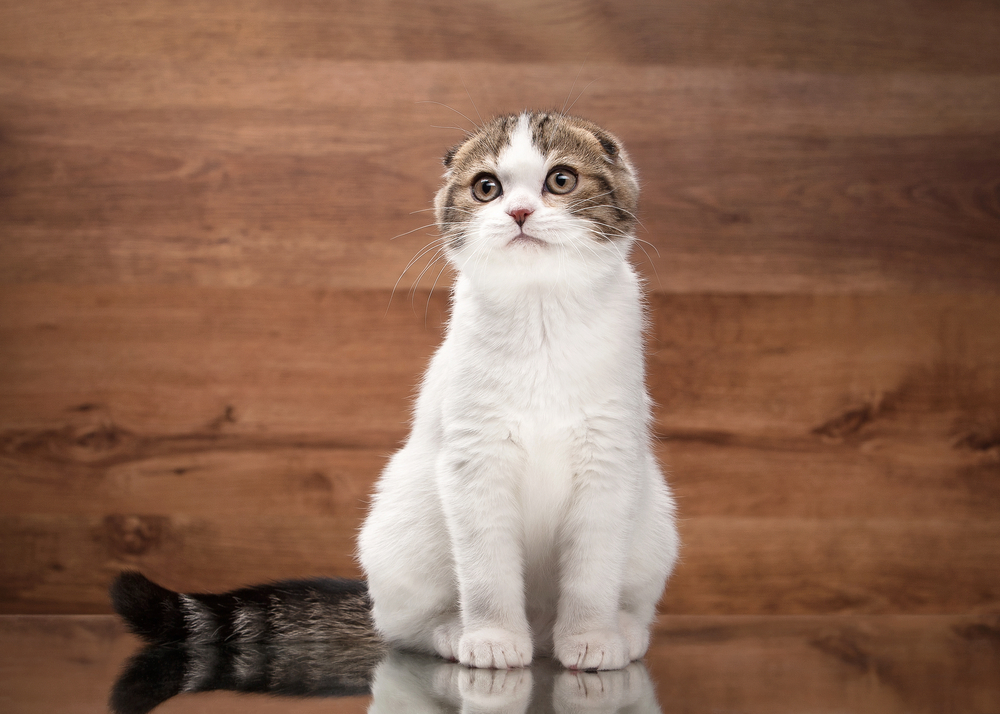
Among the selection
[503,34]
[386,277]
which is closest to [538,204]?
[386,277]

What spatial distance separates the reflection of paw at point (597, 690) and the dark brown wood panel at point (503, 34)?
1.31 metres

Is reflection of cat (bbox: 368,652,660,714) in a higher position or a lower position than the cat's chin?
lower

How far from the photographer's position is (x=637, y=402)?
0.99 meters

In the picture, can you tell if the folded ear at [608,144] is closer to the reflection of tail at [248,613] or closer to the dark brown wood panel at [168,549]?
the reflection of tail at [248,613]

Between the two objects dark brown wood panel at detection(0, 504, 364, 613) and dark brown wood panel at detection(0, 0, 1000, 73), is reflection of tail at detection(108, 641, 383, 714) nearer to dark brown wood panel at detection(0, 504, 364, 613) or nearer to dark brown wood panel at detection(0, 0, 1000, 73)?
dark brown wood panel at detection(0, 504, 364, 613)

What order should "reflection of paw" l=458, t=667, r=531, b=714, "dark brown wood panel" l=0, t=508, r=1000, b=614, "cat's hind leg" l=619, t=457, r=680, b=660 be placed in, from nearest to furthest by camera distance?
"reflection of paw" l=458, t=667, r=531, b=714
"cat's hind leg" l=619, t=457, r=680, b=660
"dark brown wood panel" l=0, t=508, r=1000, b=614

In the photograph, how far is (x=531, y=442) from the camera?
0.94 metres

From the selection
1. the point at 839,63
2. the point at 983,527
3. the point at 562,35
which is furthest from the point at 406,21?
the point at 983,527

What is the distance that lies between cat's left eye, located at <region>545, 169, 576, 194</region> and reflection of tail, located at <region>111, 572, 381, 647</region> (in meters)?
0.67

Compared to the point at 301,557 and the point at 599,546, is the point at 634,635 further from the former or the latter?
the point at 301,557

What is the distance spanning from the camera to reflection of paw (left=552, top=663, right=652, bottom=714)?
81 cm

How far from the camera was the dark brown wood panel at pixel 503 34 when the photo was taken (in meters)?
1.71

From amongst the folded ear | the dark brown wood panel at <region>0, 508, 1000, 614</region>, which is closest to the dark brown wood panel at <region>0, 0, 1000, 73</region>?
the folded ear

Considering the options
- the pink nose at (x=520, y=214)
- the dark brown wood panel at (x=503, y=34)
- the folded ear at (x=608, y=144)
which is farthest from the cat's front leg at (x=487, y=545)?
the dark brown wood panel at (x=503, y=34)
